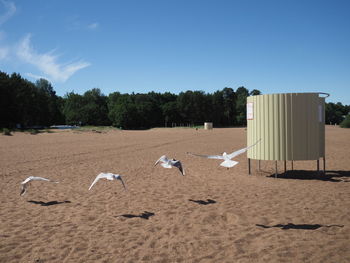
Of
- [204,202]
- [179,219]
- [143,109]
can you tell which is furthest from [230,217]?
[143,109]

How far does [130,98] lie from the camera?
386ft

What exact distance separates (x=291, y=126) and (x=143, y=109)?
96.1 m

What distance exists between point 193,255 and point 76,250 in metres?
2.04

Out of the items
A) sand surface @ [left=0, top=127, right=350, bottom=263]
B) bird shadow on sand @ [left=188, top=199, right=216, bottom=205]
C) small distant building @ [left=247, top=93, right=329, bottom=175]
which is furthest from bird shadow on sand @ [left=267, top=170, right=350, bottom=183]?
bird shadow on sand @ [left=188, top=199, right=216, bottom=205]

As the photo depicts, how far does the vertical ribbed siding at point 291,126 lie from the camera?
11047mm

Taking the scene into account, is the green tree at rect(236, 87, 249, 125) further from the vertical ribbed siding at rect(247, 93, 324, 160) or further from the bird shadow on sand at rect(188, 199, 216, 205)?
the bird shadow on sand at rect(188, 199, 216, 205)

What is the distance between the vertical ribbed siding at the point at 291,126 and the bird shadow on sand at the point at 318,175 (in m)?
1.07

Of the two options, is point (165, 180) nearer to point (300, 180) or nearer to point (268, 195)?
point (268, 195)

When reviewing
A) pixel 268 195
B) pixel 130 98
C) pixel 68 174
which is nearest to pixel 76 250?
pixel 268 195

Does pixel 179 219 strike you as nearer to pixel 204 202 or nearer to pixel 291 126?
pixel 204 202

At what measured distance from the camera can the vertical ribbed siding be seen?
36.2 ft

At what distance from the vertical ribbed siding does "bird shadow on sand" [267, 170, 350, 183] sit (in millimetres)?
1074

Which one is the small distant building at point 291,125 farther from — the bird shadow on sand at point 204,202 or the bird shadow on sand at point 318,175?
the bird shadow on sand at point 204,202

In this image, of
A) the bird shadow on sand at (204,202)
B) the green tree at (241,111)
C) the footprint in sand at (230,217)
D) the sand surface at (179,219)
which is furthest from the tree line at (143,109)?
the footprint in sand at (230,217)
